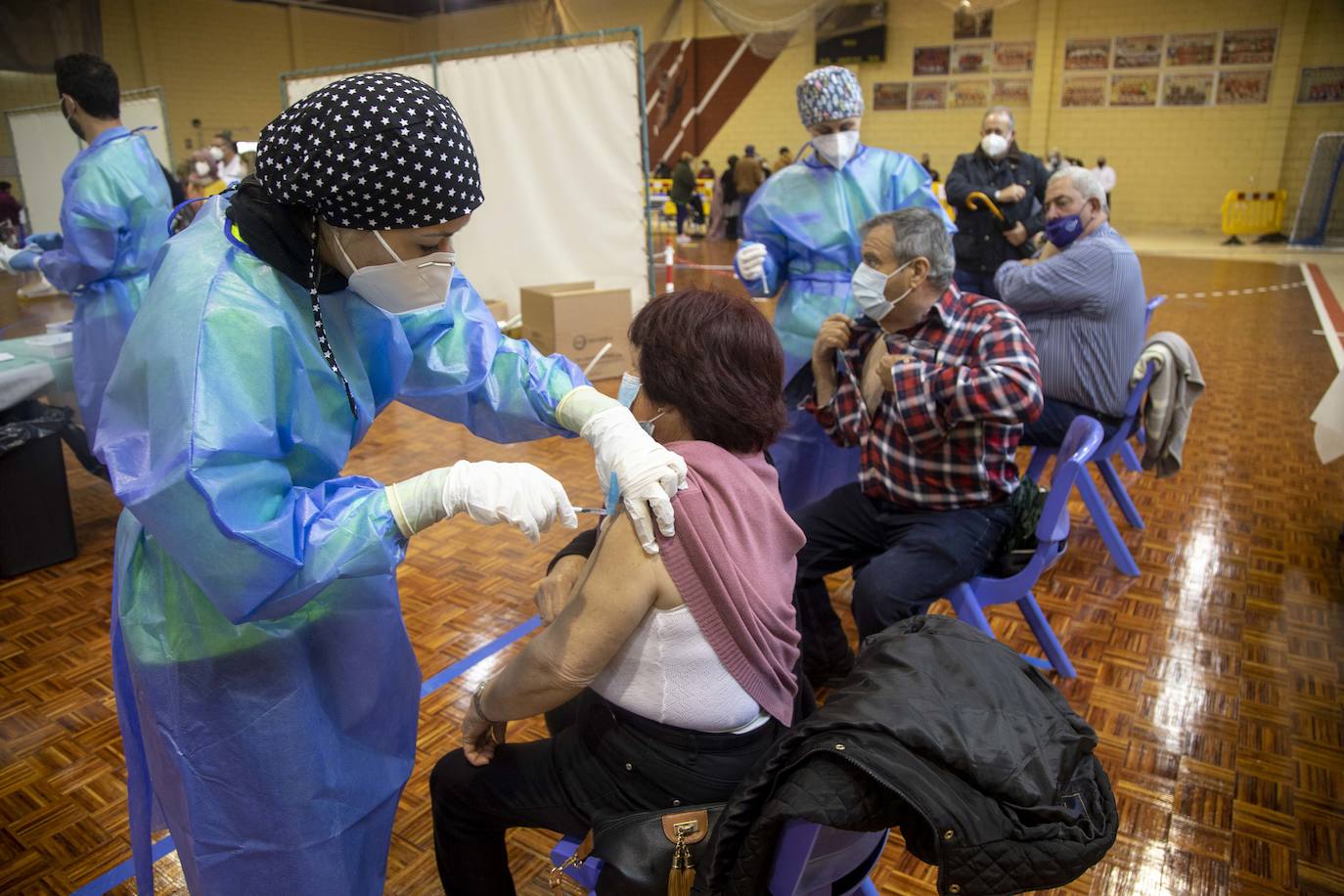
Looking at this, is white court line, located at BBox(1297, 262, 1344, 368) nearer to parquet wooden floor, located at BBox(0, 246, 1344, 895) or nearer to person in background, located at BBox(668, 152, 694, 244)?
parquet wooden floor, located at BBox(0, 246, 1344, 895)

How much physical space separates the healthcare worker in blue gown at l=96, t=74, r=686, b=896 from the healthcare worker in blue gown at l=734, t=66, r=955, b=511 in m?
1.72

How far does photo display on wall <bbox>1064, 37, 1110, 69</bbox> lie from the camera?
12.8 metres

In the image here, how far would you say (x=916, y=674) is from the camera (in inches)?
40.8

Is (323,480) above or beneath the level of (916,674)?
above

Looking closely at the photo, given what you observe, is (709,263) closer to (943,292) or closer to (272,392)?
(943,292)

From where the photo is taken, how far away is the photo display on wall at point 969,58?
13.4 metres

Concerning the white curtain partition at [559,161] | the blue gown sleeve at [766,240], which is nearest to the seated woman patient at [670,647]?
the blue gown sleeve at [766,240]

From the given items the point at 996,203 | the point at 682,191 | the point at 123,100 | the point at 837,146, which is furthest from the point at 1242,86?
the point at 123,100

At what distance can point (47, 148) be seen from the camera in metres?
8.43

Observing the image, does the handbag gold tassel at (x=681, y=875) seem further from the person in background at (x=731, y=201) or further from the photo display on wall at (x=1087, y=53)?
the photo display on wall at (x=1087, y=53)

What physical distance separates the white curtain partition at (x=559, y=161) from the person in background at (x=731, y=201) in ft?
21.9

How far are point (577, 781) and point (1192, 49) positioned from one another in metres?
14.5

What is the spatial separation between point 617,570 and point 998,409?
3.77 ft

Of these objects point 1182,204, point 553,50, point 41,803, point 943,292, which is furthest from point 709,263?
point 41,803
